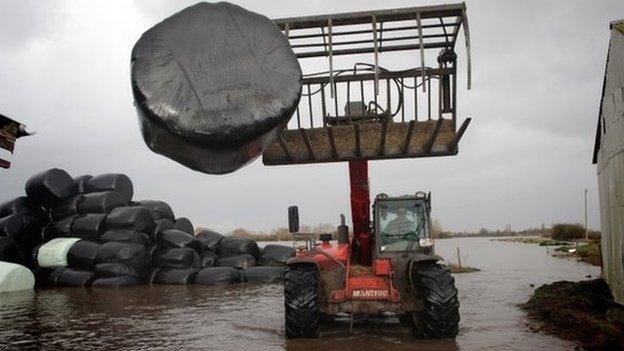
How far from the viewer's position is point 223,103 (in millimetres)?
3289

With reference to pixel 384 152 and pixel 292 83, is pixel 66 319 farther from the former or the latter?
pixel 292 83

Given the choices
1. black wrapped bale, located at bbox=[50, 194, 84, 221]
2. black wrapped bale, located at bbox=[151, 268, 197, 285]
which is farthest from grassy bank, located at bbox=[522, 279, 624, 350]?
black wrapped bale, located at bbox=[50, 194, 84, 221]

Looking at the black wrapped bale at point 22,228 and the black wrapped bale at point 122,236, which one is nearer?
the black wrapped bale at point 122,236

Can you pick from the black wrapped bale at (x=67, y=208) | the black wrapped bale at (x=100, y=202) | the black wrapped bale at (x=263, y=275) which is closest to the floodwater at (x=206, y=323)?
the black wrapped bale at (x=263, y=275)

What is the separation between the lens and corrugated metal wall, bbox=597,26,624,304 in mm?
8422

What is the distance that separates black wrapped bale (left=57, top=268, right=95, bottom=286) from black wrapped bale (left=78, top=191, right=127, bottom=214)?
1791mm

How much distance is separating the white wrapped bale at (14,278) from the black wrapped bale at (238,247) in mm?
5031

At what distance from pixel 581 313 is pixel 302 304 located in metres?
4.22

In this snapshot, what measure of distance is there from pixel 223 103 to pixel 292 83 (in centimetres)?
52

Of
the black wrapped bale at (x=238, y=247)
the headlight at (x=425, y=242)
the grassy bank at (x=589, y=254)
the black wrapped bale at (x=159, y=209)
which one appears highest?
the black wrapped bale at (x=159, y=209)

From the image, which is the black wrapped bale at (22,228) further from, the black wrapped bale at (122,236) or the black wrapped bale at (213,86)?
the black wrapped bale at (213,86)

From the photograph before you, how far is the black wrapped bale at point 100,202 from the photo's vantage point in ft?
50.6

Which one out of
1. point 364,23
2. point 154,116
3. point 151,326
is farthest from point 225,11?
point 151,326

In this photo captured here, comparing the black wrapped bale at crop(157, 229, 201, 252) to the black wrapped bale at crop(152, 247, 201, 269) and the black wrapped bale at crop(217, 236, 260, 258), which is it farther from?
the black wrapped bale at crop(217, 236, 260, 258)
